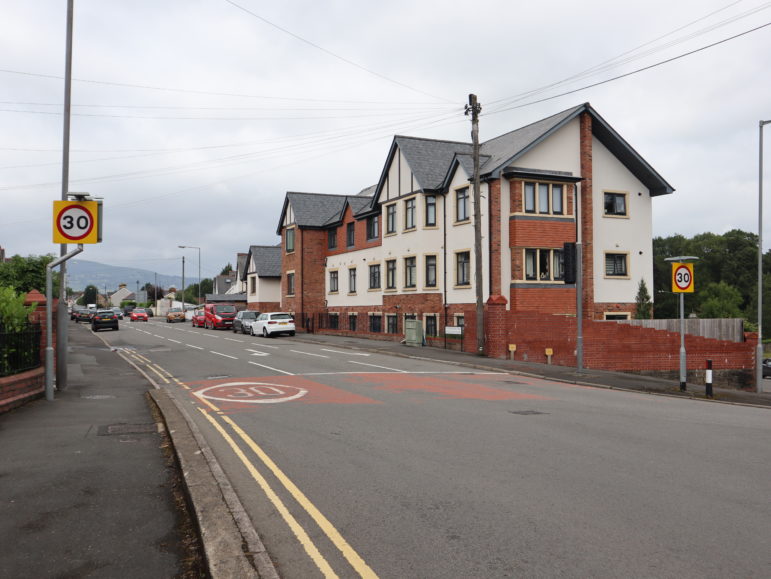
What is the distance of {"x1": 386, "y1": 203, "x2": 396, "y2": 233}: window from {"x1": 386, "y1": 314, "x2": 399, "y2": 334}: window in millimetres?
5092

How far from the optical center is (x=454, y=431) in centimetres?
977

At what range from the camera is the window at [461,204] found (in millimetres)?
30583

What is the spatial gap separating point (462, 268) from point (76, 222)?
20.7 m

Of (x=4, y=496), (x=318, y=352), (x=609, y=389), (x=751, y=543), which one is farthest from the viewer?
(x=318, y=352)

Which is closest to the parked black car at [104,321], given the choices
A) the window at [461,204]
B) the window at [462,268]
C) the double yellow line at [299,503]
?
the window at [462,268]

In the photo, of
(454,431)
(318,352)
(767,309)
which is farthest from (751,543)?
(767,309)

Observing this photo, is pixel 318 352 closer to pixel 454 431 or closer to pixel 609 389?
pixel 609 389

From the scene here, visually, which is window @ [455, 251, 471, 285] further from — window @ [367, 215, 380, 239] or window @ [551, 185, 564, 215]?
window @ [367, 215, 380, 239]

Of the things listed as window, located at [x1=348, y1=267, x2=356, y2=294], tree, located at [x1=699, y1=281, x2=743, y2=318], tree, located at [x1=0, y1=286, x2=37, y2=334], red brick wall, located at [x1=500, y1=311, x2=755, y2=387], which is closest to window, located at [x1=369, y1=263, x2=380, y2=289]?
window, located at [x1=348, y1=267, x2=356, y2=294]

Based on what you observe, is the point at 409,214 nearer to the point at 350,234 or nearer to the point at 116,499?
the point at 350,234

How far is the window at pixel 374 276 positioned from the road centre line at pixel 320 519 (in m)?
30.9

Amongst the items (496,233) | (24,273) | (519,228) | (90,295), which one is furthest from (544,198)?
(90,295)

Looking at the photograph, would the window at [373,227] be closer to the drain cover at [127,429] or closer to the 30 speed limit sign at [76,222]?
the 30 speed limit sign at [76,222]

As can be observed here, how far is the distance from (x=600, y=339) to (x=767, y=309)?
73.0 metres
